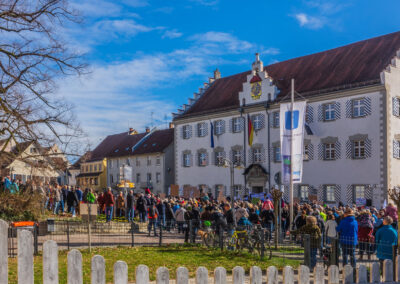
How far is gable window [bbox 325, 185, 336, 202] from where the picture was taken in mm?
35569

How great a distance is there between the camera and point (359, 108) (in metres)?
34.4

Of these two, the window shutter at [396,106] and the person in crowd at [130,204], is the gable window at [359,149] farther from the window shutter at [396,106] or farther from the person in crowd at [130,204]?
the person in crowd at [130,204]

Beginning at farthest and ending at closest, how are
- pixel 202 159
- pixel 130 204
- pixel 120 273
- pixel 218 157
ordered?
pixel 202 159 → pixel 218 157 → pixel 130 204 → pixel 120 273

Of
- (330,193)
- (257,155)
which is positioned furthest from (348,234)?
(257,155)

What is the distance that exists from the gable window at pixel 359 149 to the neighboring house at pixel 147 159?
26.7 m

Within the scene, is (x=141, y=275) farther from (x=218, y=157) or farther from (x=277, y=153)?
(x=218, y=157)

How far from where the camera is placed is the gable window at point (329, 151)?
1419 inches

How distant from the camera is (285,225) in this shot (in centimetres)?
2397

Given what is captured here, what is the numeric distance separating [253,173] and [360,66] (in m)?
12.7

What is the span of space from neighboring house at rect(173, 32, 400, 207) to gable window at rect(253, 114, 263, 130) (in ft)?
0.29

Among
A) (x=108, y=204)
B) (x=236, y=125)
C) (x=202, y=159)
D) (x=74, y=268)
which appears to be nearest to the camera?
(x=74, y=268)

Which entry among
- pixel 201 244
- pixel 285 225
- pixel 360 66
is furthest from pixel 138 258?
pixel 360 66

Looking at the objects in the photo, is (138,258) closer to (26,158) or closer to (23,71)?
(26,158)

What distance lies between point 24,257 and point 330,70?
3757cm
